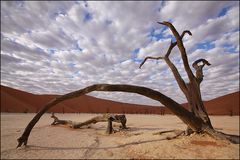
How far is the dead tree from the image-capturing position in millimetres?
6586

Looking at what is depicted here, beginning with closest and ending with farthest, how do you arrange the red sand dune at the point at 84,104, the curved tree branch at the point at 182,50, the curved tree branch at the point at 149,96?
the curved tree branch at the point at 149,96, the curved tree branch at the point at 182,50, the red sand dune at the point at 84,104

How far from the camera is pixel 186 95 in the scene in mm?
8289

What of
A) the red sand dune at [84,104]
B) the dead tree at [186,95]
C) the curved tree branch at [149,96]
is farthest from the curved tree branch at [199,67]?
the red sand dune at [84,104]

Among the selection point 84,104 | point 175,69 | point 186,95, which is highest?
point 175,69

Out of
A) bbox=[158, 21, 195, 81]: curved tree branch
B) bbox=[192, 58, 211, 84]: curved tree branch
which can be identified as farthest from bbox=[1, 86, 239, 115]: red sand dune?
bbox=[158, 21, 195, 81]: curved tree branch

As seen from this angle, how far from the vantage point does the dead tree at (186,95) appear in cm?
659

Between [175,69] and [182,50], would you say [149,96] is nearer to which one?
[175,69]

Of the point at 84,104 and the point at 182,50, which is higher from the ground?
the point at 182,50

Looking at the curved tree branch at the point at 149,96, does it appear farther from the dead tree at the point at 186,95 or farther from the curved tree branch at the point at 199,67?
the curved tree branch at the point at 199,67

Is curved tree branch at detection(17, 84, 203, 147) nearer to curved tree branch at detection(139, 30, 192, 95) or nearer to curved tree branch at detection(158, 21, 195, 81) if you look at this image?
curved tree branch at detection(139, 30, 192, 95)

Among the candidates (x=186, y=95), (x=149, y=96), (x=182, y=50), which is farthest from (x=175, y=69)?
(x=149, y=96)

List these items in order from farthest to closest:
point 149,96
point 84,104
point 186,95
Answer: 1. point 84,104
2. point 186,95
3. point 149,96

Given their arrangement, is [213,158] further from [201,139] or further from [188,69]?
[188,69]

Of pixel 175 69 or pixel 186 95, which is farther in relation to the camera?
pixel 175 69
